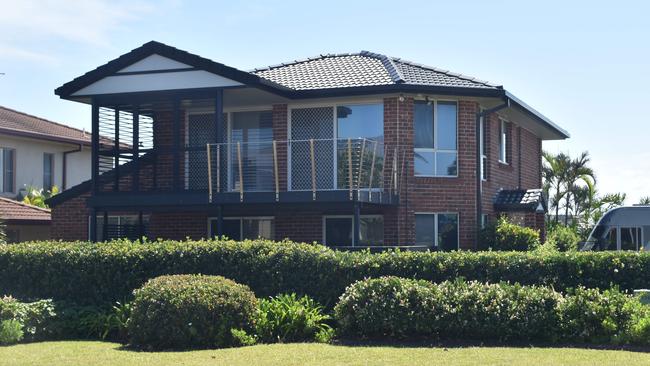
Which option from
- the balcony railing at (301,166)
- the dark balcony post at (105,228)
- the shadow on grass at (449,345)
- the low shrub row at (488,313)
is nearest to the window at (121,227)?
the dark balcony post at (105,228)

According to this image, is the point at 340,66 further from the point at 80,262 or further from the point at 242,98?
the point at 80,262

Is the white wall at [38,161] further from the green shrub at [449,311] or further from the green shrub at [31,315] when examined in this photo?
the green shrub at [449,311]

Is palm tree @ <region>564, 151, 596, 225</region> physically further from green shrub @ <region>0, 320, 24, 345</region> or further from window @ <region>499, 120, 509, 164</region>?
green shrub @ <region>0, 320, 24, 345</region>

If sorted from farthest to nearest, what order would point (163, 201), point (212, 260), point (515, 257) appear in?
1. point (163, 201)
2. point (212, 260)
3. point (515, 257)

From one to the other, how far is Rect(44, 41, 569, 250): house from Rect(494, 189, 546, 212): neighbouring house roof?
0.06m

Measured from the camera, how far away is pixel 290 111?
2289 cm

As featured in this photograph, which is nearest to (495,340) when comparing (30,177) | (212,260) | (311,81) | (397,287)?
(397,287)

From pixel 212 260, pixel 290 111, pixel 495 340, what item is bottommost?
pixel 495 340

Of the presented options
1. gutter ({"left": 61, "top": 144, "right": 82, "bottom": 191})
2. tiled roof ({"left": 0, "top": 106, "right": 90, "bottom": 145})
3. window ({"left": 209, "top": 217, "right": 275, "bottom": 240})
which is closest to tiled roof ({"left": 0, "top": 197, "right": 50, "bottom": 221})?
tiled roof ({"left": 0, "top": 106, "right": 90, "bottom": 145})

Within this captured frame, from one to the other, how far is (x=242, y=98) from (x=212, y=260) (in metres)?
7.40

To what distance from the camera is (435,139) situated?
22453mm

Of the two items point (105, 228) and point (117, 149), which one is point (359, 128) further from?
point (105, 228)

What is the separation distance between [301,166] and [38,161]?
1434cm

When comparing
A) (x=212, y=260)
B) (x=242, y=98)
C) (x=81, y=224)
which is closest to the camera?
(x=212, y=260)
